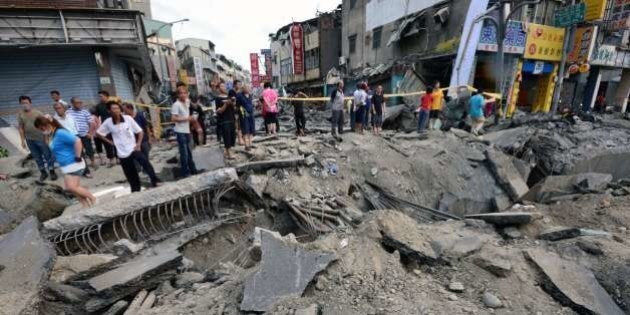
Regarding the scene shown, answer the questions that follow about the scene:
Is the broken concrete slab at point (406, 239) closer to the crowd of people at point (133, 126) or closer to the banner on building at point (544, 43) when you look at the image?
the crowd of people at point (133, 126)

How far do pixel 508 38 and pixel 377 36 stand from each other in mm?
8045

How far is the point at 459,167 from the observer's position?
7.88 meters

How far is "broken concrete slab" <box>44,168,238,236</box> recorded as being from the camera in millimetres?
4039

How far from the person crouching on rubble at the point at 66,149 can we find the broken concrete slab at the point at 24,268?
0.99 metres

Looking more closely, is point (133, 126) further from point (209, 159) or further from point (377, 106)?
point (377, 106)

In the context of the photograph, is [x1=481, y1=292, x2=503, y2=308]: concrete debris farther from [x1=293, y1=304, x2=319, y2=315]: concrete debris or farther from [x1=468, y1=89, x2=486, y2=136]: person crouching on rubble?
[x1=468, y1=89, x2=486, y2=136]: person crouching on rubble

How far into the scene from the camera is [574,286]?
2750mm

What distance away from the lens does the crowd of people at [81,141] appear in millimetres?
4113

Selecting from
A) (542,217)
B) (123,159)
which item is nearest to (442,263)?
A: (542,217)

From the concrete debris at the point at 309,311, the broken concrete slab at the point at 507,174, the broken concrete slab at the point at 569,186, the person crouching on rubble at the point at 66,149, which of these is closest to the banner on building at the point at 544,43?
the broken concrete slab at the point at 507,174

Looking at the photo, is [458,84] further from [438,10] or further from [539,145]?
[539,145]

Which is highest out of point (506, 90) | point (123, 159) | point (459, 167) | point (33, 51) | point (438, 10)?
point (438, 10)

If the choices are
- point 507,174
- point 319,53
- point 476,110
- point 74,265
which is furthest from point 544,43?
point 74,265

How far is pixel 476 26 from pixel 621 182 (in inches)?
414
